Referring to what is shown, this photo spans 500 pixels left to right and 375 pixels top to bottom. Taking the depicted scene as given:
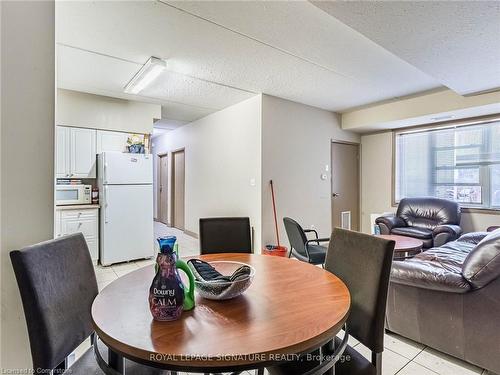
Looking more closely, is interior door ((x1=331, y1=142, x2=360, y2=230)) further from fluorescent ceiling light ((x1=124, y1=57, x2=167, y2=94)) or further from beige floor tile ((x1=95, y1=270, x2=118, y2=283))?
beige floor tile ((x1=95, y1=270, x2=118, y2=283))

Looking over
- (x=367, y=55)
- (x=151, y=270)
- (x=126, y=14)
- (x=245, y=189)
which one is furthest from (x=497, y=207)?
(x=126, y=14)

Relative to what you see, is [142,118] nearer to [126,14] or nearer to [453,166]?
[126,14]

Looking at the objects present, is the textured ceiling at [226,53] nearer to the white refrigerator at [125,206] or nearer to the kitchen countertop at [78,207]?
the white refrigerator at [125,206]

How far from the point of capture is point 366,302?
124 cm

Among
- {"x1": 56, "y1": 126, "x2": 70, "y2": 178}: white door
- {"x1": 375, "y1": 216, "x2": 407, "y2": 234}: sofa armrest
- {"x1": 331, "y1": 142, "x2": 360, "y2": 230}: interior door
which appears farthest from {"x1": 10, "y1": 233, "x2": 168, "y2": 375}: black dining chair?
{"x1": 331, "y1": 142, "x2": 360, "y2": 230}: interior door

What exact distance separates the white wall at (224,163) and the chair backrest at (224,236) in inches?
73.5

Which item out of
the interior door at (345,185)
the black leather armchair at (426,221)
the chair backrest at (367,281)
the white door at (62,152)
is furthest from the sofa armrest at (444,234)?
the white door at (62,152)

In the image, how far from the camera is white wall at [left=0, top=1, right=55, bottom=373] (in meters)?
1.29

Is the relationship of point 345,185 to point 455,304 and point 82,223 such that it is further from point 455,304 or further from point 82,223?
point 82,223

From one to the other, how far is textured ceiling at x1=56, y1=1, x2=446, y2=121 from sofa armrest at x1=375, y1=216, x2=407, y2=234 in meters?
2.04

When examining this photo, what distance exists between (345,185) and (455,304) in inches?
154

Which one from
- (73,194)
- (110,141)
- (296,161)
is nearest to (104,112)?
(110,141)

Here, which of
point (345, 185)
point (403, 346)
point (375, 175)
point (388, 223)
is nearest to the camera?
point (403, 346)

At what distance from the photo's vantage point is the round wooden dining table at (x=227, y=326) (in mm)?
761
